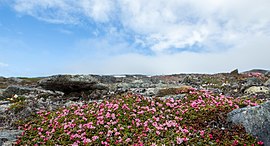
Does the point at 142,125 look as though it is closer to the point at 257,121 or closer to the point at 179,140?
the point at 179,140

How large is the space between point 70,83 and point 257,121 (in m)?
14.2

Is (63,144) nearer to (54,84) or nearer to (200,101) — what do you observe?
(200,101)

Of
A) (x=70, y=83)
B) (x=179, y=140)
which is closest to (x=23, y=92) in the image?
(x=70, y=83)

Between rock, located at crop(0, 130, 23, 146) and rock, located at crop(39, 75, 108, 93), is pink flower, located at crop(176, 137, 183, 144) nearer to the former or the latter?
rock, located at crop(0, 130, 23, 146)

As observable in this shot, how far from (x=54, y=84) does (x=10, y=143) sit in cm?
1024

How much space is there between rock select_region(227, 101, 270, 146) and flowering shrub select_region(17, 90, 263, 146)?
20cm

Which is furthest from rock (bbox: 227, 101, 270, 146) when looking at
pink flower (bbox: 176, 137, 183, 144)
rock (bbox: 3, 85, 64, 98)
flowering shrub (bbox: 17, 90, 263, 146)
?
rock (bbox: 3, 85, 64, 98)

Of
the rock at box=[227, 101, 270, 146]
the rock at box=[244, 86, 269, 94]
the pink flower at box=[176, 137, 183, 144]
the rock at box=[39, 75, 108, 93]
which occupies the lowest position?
the pink flower at box=[176, 137, 183, 144]

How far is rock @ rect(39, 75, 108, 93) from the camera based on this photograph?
21453mm

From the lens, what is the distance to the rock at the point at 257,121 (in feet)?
32.1

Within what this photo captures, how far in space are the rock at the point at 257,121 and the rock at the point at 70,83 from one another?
42.7ft

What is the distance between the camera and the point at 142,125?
36.7 ft

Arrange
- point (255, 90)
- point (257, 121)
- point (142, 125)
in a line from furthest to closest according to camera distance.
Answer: point (255, 90)
point (142, 125)
point (257, 121)

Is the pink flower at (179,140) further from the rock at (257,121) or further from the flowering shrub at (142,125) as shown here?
the rock at (257,121)
